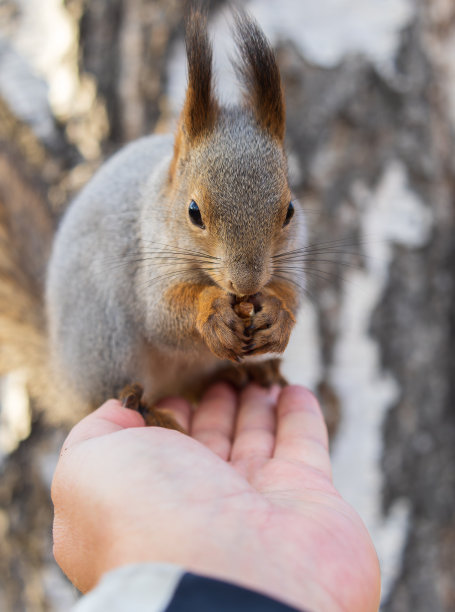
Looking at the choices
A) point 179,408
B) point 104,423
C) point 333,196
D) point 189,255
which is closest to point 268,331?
point 189,255

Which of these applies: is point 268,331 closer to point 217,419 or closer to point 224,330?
point 224,330

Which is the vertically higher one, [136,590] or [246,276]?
[246,276]

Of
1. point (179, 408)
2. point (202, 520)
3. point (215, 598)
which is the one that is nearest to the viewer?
point (215, 598)

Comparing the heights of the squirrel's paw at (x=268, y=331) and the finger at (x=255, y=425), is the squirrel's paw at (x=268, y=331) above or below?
above

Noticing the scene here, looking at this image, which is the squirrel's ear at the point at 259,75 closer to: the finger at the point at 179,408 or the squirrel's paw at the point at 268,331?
the squirrel's paw at the point at 268,331

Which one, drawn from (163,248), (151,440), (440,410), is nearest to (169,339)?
(163,248)

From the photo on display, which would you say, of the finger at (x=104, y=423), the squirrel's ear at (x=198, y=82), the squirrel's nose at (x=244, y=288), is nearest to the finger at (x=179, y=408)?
the finger at (x=104, y=423)

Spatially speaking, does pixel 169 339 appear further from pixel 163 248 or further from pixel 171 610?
pixel 171 610
